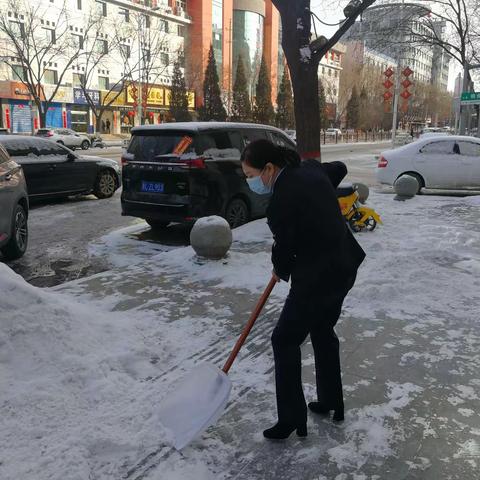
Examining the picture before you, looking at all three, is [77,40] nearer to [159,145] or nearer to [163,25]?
[163,25]

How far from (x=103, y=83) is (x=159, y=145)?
45767mm

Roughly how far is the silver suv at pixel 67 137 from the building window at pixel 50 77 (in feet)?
36.9

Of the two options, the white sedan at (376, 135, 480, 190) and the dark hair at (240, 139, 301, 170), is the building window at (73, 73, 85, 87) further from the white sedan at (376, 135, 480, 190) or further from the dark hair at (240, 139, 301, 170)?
the dark hair at (240, 139, 301, 170)

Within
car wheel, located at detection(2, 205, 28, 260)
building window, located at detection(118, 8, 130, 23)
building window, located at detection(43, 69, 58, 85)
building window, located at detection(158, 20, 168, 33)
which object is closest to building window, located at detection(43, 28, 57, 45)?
building window, located at detection(43, 69, 58, 85)

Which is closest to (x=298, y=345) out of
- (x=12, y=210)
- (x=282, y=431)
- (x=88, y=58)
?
(x=282, y=431)

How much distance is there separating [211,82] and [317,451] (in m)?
53.3

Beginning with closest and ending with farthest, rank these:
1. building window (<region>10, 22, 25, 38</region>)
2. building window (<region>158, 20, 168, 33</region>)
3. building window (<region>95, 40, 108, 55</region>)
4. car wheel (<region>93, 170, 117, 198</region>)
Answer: car wheel (<region>93, 170, 117, 198</region>), building window (<region>10, 22, 25, 38</region>), building window (<region>95, 40, 108, 55</region>), building window (<region>158, 20, 168, 33</region>)

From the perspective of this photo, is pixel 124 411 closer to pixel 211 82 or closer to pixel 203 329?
pixel 203 329

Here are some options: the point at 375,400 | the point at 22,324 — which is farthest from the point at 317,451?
the point at 22,324

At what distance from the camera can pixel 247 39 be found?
68312mm

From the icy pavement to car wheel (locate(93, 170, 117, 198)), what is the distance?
673 cm

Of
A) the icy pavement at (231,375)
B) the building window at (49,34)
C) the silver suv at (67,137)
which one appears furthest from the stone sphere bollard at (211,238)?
the building window at (49,34)

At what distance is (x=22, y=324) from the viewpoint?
3.85 meters

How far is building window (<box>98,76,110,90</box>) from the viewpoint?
163 feet
